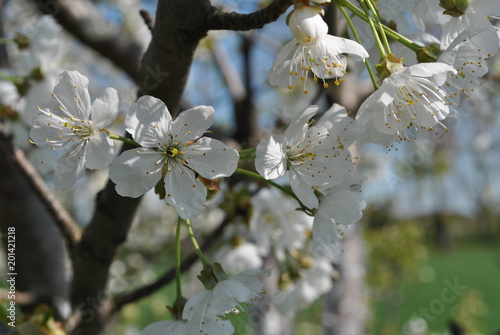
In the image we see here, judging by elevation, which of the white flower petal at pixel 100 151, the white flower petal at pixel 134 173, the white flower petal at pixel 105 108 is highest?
the white flower petal at pixel 105 108

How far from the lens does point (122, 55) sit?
1.89 m

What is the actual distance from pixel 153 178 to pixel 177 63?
190mm

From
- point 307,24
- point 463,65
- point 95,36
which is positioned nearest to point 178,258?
point 307,24

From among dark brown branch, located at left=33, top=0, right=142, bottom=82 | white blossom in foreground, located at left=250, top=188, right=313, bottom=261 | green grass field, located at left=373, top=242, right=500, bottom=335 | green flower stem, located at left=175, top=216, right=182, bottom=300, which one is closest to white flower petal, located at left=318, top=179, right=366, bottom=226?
green flower stem, located at left=175, top=216, right=182, bottom=300

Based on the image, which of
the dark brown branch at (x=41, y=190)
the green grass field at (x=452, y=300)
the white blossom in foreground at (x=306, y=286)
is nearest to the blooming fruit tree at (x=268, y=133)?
the dark brown branch at (x=41, y=190)

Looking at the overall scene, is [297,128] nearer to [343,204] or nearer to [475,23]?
[343,204]

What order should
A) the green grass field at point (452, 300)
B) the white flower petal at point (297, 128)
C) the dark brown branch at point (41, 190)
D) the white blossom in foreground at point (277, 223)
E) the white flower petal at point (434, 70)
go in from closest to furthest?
the white flower petal at point (434, 70) → the white flower petal at point (297, 128) → the dark brown branch at point (41, 190) → the white blossom in foreground at point (277, 223) → the green grass field at point (452, 300)

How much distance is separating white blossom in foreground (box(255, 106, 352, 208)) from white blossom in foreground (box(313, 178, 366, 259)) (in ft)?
0.12

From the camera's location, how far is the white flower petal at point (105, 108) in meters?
0.70

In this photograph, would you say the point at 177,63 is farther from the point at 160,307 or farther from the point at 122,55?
the point at 160,307

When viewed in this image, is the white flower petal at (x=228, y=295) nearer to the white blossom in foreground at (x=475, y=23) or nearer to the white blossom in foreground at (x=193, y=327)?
the white blossom in foreground at (x=193, y=327)

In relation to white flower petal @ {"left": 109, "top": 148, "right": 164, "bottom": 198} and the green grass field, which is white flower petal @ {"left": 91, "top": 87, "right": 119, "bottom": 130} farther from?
the green grass field

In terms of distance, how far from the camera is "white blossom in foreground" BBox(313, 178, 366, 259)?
76 cm

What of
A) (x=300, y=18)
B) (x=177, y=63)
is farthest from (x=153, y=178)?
(x=300, y=18)
